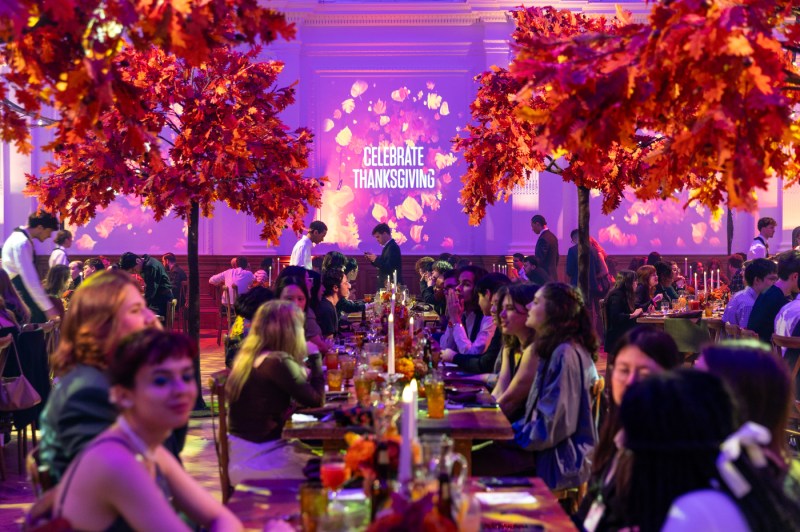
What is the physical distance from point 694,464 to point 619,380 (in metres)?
0.94

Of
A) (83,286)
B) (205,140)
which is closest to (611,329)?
(205,140)

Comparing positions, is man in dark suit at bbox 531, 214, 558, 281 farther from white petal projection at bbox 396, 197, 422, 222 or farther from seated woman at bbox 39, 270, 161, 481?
seated woman at bbox 39, 270, 161, 481

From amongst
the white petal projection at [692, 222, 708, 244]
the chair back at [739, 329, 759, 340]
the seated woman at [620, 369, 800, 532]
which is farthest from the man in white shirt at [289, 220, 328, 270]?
the seated woman at [620, 369, 800, 532]

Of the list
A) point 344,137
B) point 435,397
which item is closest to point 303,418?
point 435,397

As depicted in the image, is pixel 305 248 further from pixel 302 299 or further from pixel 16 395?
pixel 16 395

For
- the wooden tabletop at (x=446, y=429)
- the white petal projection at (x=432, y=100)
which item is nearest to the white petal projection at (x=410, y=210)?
the white petal projection at (x=432, y=100)

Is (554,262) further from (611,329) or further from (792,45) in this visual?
(792,45)

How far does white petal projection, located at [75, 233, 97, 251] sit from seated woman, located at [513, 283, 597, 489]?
1244cm

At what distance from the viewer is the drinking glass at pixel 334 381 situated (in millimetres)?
4777

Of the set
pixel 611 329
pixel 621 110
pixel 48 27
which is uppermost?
pixel 48 27

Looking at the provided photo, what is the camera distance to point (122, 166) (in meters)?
6.75

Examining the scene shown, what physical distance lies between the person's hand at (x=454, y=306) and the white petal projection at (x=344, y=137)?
854 centimetres

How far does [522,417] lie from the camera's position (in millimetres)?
4457

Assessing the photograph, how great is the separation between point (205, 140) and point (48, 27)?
421 cm
